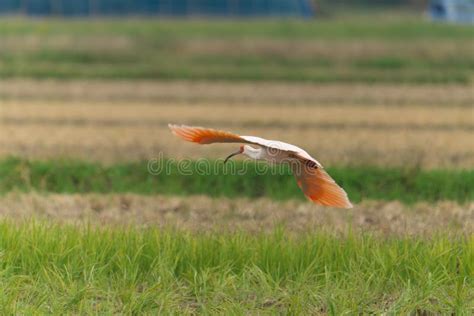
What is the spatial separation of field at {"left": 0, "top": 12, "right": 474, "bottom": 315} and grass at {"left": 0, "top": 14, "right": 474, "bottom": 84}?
15 centimetres

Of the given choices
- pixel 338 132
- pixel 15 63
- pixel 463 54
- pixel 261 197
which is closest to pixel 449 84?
pixel 463 54

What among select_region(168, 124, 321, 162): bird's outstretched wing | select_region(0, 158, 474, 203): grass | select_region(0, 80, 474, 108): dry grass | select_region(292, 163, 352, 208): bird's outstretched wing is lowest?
select_region(0, 80, 474, 108): dry grass

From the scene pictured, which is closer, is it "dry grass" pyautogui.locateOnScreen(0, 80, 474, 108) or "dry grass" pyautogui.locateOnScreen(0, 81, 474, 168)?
"dry grass" pyautogui.locateOnScreen(0, 81, 474, 168)

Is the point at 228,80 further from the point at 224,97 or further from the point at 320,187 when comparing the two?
the point at 320,187

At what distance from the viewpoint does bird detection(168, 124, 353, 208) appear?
466cm

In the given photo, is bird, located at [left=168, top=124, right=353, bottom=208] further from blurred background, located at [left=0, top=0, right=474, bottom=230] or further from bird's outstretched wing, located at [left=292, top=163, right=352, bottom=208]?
blurred background, located at [left=0, top=0, right=474, bottom=230]

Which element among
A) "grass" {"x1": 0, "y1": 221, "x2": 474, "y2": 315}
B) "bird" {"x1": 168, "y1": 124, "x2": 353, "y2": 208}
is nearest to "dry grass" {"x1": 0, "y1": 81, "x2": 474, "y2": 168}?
"grass" {"x1": 0, "y1": 221, "x2": 474, "y2": 315}

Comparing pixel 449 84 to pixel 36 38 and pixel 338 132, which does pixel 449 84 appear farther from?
pixel 36 38

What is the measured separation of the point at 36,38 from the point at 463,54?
8.82 m

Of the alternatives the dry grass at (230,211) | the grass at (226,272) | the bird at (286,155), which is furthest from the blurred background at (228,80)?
the bird at (286,155)

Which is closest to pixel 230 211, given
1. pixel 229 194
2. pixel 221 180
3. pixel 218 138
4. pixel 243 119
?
pixel 229 194

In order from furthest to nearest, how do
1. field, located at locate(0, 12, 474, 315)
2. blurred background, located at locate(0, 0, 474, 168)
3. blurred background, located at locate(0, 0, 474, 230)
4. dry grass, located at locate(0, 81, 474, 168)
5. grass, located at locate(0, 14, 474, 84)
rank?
grass, located at locate(0, 14, 474, 84), blurred background, located at locate(0, 0, 474, 168), dry grass, located at locate(0, 81, 474, 168), blurred background, located at locate(0, 0, 474, 230), field, located at locate(0, 12, 474, 315)

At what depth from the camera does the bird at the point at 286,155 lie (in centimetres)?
466

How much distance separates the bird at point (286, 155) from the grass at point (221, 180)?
2777mm
